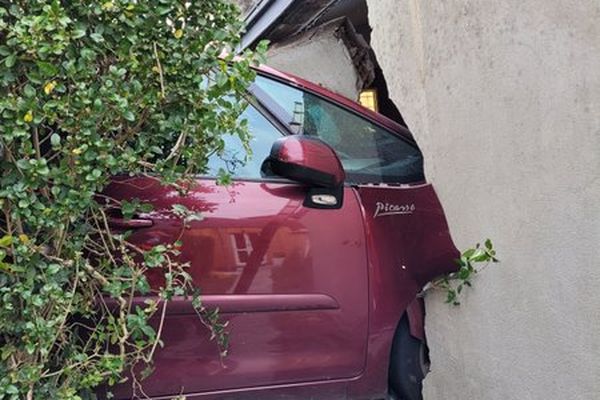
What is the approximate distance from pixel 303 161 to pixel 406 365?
3.84 ft

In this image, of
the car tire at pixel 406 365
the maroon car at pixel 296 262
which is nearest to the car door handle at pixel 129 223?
the maroon car at pixel 296 262

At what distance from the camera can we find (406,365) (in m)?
2.86

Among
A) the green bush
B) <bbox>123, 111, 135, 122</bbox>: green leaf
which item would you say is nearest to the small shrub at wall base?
the green bush

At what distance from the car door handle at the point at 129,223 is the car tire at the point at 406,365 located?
4.29 feet

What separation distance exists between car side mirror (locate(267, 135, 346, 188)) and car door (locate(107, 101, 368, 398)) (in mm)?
108

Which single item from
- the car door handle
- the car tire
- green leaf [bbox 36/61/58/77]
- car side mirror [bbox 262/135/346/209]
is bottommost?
the car tire

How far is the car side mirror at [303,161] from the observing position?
92.7 inches

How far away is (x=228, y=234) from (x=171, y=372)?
559 mm

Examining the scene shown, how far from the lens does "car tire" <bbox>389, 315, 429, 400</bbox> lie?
9.32ft

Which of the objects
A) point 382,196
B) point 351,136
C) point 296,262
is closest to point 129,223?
point 296,262

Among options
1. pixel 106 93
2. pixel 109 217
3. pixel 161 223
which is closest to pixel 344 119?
pixel 161 223

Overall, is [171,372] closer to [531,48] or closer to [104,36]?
[104,36]

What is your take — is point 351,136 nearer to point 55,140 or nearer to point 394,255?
point 394,255

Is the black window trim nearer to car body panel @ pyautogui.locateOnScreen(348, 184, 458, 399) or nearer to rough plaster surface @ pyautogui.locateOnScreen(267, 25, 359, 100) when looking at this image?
car body panel @ pyautogui.locateOnScreen(348, 184, 458, 399)
